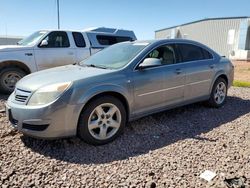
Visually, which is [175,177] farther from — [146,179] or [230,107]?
[230,107]

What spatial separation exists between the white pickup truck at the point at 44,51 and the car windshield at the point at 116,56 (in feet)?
10.0

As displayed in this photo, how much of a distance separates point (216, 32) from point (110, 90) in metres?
30.1

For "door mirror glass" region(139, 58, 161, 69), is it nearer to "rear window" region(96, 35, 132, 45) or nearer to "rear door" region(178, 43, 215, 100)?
"rear door" region(178, 43, 215, 100)

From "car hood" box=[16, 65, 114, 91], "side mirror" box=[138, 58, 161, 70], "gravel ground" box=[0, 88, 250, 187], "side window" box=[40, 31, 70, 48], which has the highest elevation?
"side window" box=[40, 31, 70, 48]

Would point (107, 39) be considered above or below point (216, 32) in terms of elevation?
below

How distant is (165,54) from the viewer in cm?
482

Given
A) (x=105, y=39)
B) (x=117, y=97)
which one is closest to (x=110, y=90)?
(x=117, y=97)

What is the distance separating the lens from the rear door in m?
5.02

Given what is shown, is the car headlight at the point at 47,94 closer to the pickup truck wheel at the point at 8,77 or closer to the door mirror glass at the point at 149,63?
the door mirror glass at the point at 149,63

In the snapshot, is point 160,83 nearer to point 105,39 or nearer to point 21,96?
point 21,96

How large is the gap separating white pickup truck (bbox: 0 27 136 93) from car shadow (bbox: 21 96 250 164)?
3.63 m

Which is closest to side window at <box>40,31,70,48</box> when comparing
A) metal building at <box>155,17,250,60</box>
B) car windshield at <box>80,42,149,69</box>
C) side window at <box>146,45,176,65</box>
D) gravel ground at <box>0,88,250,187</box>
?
car windshield at <box>80,42,149,69</box>

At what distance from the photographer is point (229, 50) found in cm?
2933

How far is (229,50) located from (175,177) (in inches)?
1155
